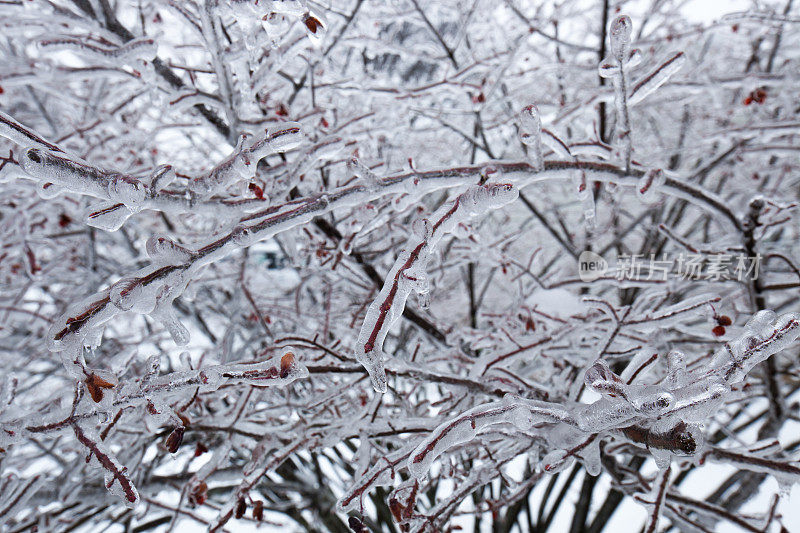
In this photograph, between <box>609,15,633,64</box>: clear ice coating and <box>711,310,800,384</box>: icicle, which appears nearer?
<box>711,310,800,384</box>: icicle

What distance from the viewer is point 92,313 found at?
2.66ft

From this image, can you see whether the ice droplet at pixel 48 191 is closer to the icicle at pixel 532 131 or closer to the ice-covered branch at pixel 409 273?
the ice-covered branch at pixel 409 273

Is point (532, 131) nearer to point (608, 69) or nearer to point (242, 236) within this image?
point (608, 69)

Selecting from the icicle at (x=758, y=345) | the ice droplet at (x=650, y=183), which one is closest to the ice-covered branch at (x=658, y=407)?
the icicle at (x=758, y=345)

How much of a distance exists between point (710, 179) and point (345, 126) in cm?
482

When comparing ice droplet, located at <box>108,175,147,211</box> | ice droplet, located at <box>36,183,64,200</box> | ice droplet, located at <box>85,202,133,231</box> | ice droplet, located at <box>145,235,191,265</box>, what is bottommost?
ice droplet, located at <box>145,235,191,265</box>

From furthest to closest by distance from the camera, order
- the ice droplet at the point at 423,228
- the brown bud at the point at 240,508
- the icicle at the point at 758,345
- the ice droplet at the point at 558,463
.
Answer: the brown bud at the point at 240,508
the ice droplet at the point at 558,463
the ice droplet at the point at 423,228
the icicle at the point at 758,345

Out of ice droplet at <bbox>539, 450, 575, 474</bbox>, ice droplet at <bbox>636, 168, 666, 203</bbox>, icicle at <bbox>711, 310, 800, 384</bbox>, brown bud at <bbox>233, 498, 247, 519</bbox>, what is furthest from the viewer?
brown bud at <bbox>233, 498, 247, 519</bbox>

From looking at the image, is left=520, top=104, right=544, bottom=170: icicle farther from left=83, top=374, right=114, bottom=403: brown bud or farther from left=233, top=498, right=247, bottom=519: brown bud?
left=233, top=498, right=247, bottom=519: brown bud

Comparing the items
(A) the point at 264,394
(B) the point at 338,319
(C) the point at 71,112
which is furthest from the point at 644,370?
(C) the point at 71,112

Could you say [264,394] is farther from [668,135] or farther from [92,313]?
[668,135]

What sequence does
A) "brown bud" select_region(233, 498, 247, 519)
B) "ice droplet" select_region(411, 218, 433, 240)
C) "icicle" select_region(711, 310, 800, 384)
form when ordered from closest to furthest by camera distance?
"icicle" select_region(711, 310, 800, 384) → "ice droplet" select_region(411, 218, 433, 240) → "brown bud" select_region(233, 498, 247, 519)

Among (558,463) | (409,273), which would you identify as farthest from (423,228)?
(558,463)

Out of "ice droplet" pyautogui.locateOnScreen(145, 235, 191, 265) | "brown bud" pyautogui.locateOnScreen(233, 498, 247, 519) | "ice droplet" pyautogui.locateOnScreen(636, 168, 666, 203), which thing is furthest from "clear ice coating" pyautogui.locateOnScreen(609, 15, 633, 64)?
"brown bud" pyautogui.locateOnScreen(233, 498, 247, 519)
